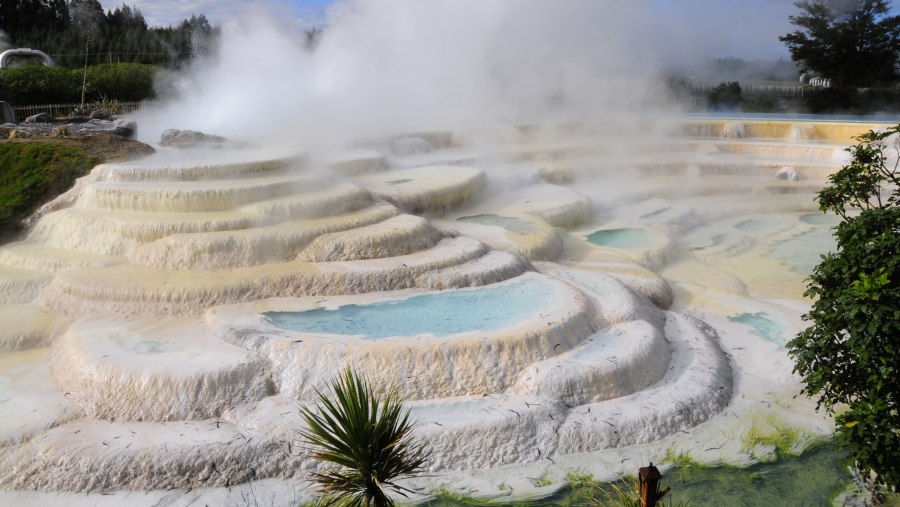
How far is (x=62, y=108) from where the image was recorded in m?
21.8

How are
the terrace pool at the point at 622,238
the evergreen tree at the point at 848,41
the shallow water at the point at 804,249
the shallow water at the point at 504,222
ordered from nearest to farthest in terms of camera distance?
the shallow water at the point at 504,222 → the shallow water at the point at 804,249 → the terrace pool at the point at 622,238 → the evergreen tree at the point at 848,41

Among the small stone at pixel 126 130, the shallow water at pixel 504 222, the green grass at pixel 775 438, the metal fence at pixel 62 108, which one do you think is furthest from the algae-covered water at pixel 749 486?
the metal fence at pixel 62 108

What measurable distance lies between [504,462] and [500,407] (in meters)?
0.51

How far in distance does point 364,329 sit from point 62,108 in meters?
18.3

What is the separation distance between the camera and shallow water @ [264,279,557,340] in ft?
24.8

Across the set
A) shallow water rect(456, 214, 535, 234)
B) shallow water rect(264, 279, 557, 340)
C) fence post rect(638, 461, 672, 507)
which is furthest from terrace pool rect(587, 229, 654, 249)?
fence post rect(638, 461, 672, 507)

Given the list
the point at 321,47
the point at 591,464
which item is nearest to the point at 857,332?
the point at 591,464

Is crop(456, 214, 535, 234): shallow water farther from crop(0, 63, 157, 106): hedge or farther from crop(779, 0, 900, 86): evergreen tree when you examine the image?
crop(779, 0, 900, 86): evergreen tree

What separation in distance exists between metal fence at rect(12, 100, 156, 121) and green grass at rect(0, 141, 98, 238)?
916 centimetres

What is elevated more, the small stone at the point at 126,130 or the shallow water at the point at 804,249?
the small stone at the point at 126,130

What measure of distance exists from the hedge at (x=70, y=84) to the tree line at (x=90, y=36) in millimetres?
6209

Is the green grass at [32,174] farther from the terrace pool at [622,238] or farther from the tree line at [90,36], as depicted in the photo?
the tree line at [90,36]

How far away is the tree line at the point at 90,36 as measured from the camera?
104 ft

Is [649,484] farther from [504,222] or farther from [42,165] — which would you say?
[42,165]
